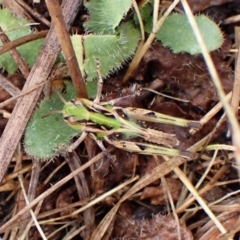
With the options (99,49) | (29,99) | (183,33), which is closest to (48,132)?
(29,99)

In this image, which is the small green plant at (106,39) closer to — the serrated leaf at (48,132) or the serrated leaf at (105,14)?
the serrated leaf at (105,14)

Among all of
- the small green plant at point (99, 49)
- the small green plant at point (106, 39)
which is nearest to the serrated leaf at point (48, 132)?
the small green plant at point (99, 49)

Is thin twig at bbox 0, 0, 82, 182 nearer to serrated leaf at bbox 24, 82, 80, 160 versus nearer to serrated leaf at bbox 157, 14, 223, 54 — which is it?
serrated leaf at bbox 24, 82, 80, 160

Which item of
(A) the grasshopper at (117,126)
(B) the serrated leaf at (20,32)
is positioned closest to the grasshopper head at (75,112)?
(A) the grasshopper at (117,126)

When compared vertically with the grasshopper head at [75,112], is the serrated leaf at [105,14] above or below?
above

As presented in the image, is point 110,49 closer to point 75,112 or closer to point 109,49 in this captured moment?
point 109,49

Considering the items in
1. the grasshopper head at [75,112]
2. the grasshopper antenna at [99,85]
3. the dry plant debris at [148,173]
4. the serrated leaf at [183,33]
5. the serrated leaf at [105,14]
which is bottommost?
the dry plant debris at [148,173]

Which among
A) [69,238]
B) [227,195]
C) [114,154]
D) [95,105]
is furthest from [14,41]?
[227,195]
